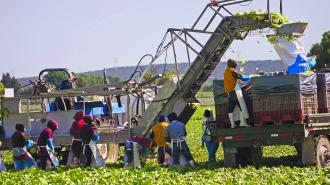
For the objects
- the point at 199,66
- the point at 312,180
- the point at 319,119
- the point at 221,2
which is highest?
the point at 221,2

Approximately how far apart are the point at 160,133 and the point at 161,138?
152 mm

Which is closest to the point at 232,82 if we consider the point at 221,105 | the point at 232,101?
the point at 232,101

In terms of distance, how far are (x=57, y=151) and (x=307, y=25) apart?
9.08 m

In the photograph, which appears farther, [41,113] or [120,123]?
[120,123]

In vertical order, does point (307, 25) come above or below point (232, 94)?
above

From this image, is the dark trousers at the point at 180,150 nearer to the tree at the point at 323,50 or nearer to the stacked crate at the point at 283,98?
the stacked crate at the point at 283,98

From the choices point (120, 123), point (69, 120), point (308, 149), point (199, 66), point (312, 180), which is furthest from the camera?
point (120, 123)

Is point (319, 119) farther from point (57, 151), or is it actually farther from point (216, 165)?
point (57, 151)

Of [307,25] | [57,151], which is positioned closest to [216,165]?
[307,25]

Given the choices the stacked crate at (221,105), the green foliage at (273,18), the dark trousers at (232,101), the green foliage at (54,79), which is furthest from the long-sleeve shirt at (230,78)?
the green foliage at (54,79)

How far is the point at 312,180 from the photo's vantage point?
1512 cm

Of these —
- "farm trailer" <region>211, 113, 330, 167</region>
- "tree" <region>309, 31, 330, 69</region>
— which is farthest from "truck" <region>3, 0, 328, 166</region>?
"tree" <region>309, 31, 330, 69</region>

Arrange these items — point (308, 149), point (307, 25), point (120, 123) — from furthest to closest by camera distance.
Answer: point (120, 123), point (307, 25), point (308, 149)

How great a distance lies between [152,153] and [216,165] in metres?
2.85
